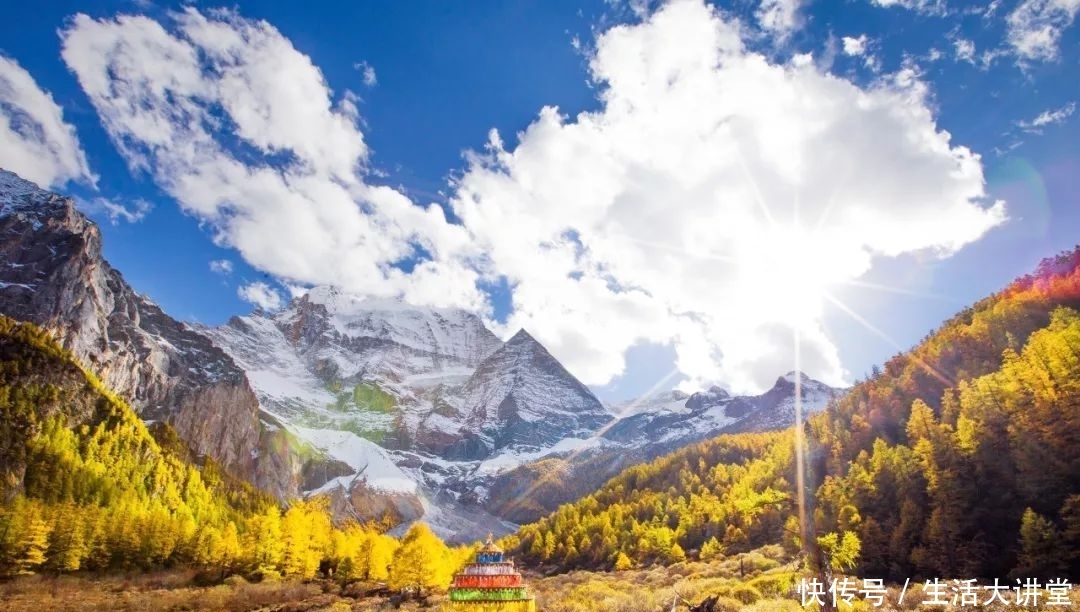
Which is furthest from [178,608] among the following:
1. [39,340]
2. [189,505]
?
[39,340]

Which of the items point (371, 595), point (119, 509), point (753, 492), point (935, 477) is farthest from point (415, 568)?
point (119, 509)

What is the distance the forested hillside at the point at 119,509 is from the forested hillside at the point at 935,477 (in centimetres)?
3986

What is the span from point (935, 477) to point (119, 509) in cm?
11515

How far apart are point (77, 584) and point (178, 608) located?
94.6 feet

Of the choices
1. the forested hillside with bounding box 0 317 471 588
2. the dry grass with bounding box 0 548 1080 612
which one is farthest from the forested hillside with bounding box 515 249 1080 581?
the forested hillside with bounding box 0 317 471 588

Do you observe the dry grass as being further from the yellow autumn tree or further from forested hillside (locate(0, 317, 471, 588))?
forested hillside (locate(0, 317, 471, 588))

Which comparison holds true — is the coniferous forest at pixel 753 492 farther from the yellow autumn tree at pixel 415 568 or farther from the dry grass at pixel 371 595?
the dry grass at pixel 371 595

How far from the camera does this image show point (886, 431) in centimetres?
9062

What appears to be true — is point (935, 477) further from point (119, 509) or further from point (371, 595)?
point (119, 509)

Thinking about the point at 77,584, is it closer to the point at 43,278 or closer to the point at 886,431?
the point at 886,431

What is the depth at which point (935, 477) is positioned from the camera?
5859cm

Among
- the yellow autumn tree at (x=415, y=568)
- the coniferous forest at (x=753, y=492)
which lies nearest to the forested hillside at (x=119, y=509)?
the yellow autumn tree at (x=415, y=568)

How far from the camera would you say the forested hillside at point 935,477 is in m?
52.2

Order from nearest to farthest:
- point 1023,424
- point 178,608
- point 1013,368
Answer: point 178,608, point 1023,424, point 1013,368
